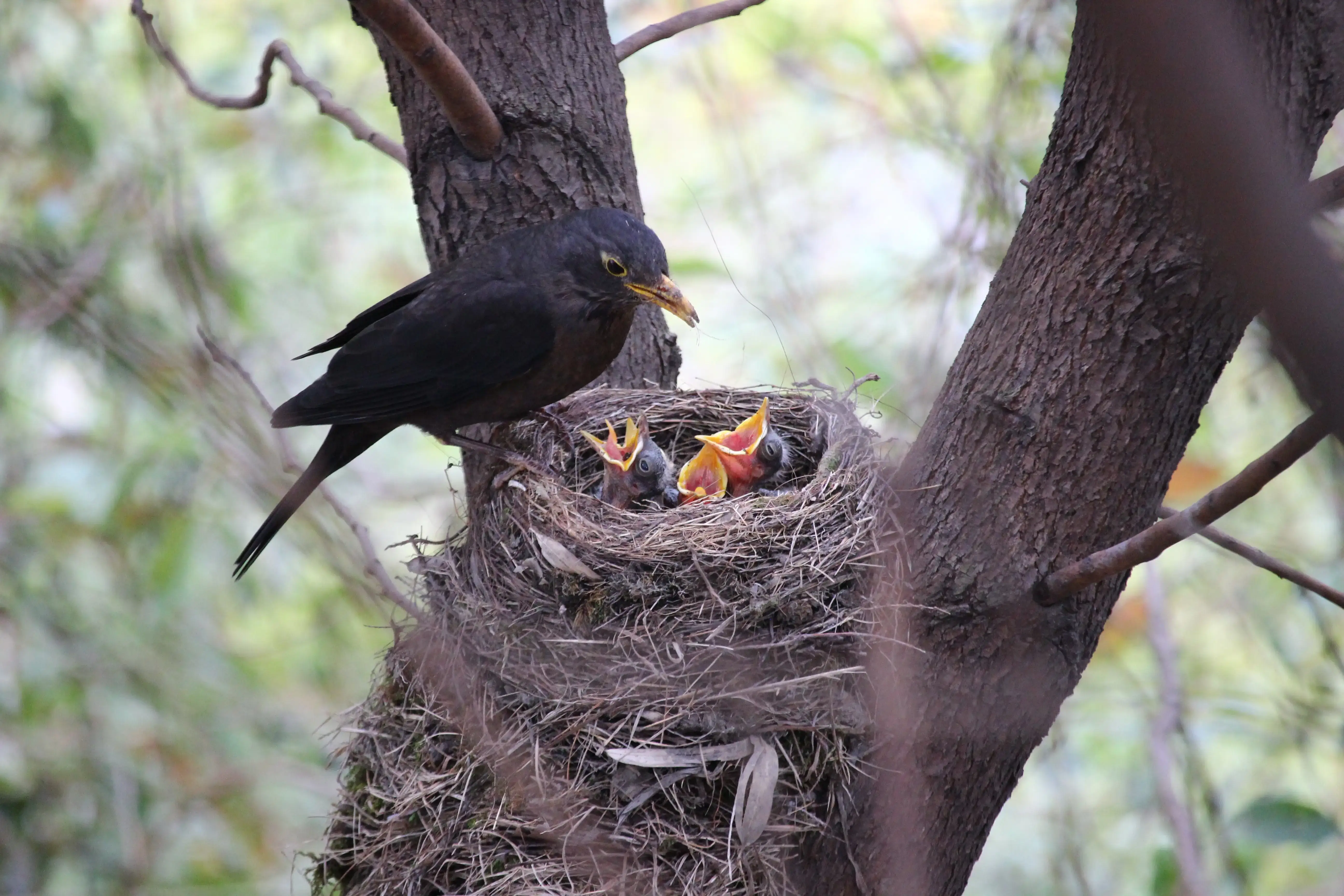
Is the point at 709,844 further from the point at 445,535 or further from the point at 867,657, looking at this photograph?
the point at 445,535

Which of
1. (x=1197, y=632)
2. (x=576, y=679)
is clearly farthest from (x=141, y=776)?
(x=1197, y=632)

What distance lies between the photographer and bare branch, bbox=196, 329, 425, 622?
235cm

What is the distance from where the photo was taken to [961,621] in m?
2.56

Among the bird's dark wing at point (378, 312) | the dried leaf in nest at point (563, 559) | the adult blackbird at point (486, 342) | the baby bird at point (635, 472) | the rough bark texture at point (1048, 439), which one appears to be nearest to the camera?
the rough bark texture at point (1048, 439)

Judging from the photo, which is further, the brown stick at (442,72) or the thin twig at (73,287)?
the thin twig at (73,287)

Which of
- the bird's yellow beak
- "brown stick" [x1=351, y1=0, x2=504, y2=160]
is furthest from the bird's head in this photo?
"brown stick" [x1=351, y1=0, x2=504, y2=160]

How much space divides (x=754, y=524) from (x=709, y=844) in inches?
35.4

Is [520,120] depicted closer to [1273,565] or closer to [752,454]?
[752,454]

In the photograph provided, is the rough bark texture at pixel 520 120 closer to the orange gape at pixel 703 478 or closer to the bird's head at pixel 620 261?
the bird's head at pixel 620 261

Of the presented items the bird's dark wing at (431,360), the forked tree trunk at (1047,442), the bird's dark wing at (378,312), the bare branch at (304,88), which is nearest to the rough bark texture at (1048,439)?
the forked tree trunk at (1047,442)

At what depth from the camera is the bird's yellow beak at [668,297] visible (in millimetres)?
3652

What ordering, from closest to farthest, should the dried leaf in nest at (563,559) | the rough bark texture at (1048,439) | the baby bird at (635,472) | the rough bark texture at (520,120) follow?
1. the rough bark texture at (1048,439)
2. the dried leaf in nest at (563,559)
3. the rough bark texture at (520,120)
4. the baby bird at (635,472)

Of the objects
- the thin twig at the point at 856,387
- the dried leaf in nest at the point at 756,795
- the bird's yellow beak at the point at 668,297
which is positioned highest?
the bird's yellow beak at the point at 668,297

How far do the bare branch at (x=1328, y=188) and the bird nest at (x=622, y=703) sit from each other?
3.80 feet
